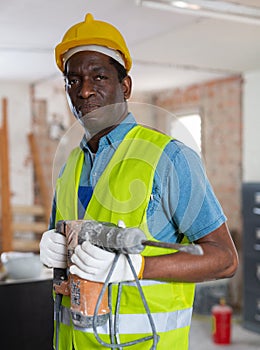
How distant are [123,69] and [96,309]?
635 mm

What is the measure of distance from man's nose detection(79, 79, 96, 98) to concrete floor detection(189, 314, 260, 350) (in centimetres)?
337

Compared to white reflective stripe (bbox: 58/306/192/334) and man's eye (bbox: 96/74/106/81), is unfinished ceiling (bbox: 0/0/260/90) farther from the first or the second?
white reflective stripe (bbox: 58/306/192/334)

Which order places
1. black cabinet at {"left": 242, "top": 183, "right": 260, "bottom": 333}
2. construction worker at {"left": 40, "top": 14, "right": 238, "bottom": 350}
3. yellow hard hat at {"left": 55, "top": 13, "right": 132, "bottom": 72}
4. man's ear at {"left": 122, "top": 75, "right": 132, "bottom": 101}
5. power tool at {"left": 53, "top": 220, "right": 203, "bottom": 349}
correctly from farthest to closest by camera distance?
black cabinet at {"left": 242, "top": 183, "right": 260, "bottom": 333}
man's ear at {"left": 122, "top": 75, "right": 132, "bottom": 101}
yellow hard hat at {"left": 55, "top": 13, "right": 132, "bottom": 72}
construction worker at {"left": 40, "top": 14, "right": 238, "bottom": 350}
power tool at {"left": 53, "top": 220, "right": 203, "bottom": 349}

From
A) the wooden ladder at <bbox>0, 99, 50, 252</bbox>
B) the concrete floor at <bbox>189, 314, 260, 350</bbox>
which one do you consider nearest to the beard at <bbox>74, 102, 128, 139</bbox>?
the concrete floor at <bbox>189, 314, 260, 350</bbox>

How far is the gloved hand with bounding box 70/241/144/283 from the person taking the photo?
111cm

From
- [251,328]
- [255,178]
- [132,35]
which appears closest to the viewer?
[132,35]

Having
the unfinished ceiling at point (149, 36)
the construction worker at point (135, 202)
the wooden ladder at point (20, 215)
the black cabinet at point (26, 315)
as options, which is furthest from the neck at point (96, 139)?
the wooden ladder at point (20, 215)

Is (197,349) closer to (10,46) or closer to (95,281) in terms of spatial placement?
(10,46)

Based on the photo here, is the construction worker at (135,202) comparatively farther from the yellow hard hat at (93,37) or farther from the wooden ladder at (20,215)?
the wooden ladder at (20,215)

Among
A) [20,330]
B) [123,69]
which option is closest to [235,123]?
[20,330]

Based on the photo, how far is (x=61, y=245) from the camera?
1.32 meters

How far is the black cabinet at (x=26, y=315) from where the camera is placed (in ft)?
8.79

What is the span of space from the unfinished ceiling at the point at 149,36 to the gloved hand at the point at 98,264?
198 centimetres

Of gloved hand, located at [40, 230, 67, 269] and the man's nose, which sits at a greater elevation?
the man's nose
